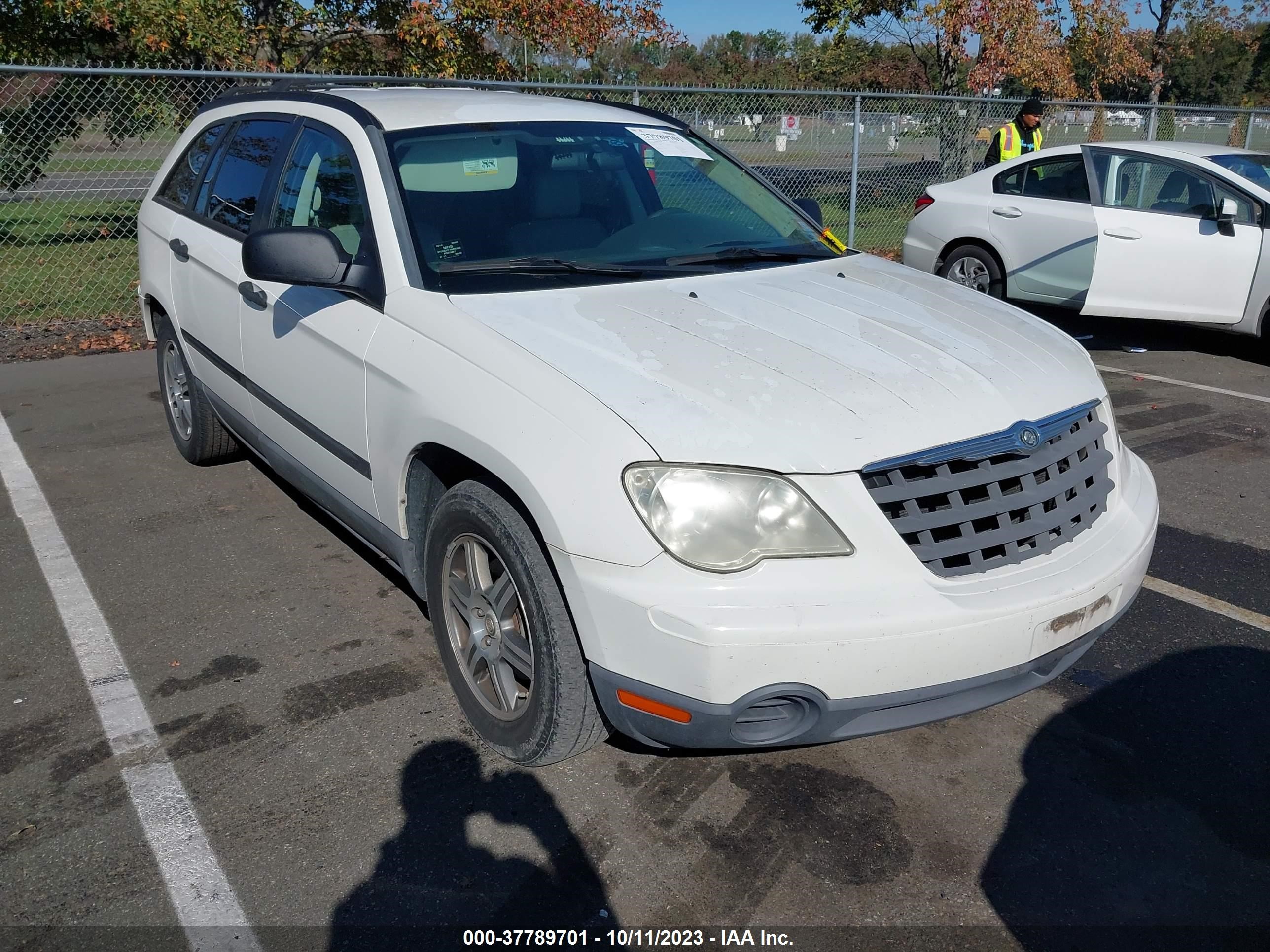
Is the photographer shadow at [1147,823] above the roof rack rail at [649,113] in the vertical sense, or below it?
below

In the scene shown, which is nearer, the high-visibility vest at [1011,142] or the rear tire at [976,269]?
the rear tire at [976,269]

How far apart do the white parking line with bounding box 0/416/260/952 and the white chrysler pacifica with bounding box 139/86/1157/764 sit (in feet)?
2.60

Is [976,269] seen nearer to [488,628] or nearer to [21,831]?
[488,628]

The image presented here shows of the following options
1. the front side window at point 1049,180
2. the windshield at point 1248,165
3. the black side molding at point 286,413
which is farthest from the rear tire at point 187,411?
the windshield at point 1248,165

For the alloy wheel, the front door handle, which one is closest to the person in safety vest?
the front door handle

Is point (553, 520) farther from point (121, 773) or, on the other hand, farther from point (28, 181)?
point (28, 181)

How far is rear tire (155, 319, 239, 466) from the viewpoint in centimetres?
519

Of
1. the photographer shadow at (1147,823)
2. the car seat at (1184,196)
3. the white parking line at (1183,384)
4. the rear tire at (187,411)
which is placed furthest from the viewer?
the car seat at (1184,196)

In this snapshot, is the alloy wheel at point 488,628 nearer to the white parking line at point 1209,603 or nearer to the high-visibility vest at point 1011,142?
the white parking line at point 1209,603

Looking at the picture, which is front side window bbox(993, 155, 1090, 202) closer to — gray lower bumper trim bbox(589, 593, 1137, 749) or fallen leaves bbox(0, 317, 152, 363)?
gray lower bumper trim bbox(589, 593, 1137, 749)

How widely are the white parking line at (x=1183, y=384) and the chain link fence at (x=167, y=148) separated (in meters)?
3.32

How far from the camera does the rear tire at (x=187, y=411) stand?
519cm

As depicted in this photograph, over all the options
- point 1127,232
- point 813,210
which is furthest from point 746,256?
point 1127,232

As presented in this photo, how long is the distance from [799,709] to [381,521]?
1.55m
